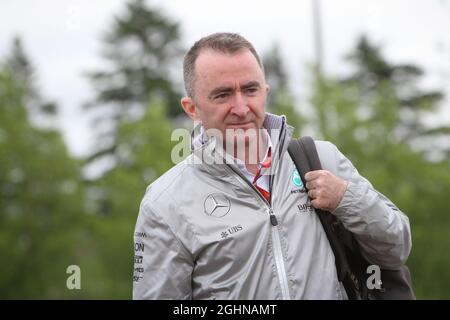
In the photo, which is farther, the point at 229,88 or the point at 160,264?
the point at 229,88

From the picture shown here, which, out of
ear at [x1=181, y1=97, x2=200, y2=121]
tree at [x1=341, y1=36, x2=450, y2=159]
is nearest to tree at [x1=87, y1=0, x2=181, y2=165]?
tree at [x1=341, y1=36, x2=450, y2=159]

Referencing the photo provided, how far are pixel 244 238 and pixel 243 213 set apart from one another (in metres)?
0.13

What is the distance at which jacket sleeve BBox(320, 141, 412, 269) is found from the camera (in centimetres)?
317

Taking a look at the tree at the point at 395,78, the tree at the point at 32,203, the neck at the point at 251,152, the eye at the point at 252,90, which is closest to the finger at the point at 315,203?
the neck at the point at 251,152

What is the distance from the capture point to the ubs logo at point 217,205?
3.23m

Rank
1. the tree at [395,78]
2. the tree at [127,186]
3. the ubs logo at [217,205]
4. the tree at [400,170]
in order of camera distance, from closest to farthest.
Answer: the ubs logo at [217,205], the tree at [400,170], the tree at [127,186], the tree at [395,78]

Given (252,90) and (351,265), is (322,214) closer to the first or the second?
(351,265)

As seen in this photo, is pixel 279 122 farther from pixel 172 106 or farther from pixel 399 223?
pixel 172 106

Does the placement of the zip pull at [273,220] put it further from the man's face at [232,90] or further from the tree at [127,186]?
the tree at [127,186]

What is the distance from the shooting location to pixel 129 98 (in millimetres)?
33000

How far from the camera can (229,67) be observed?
340cm

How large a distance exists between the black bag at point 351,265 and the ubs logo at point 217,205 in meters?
0.40

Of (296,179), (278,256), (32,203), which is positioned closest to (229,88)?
(296,179)
